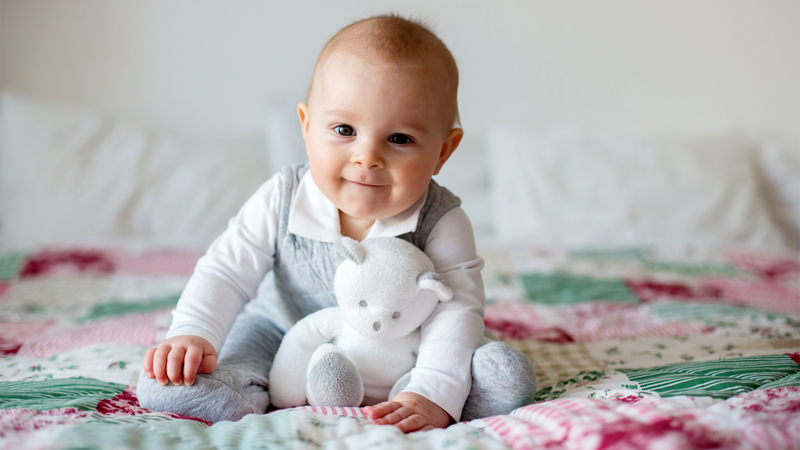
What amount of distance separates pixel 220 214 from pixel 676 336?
1309 millimetres

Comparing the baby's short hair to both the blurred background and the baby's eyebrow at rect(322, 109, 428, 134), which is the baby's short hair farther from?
the blurred background

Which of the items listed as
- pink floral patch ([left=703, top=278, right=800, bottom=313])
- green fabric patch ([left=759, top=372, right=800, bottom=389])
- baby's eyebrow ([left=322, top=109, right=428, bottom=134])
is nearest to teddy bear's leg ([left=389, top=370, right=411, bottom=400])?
baby's eyebrow ([left=322, top=109, right=428, bottom=134])

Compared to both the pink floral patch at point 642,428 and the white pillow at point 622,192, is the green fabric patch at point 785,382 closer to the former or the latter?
the pink floral patch at point 642,428

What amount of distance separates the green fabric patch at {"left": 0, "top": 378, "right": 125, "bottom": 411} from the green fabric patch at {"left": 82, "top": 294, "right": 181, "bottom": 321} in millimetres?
444

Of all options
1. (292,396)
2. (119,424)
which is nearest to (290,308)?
(292,396)

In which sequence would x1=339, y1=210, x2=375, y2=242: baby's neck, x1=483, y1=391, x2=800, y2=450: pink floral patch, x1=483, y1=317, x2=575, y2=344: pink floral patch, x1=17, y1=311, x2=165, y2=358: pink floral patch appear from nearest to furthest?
x1=483, y1=391, x2=800, y2=450: pink floral patch < x1=339, y1=210, x2=375, y2=242: baby's neck < x1=17, y1=311, x2=165, y2=358: pink floral patch < x1=483, y1=317, x2=575, y2=344: pink floral patch

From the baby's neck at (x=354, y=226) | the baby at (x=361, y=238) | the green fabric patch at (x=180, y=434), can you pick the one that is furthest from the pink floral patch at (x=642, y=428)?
the baby's neck at (x=354, y=226)

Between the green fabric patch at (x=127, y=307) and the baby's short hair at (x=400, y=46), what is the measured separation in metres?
0.73

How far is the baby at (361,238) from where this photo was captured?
73 cm

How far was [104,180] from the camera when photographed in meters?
1.79

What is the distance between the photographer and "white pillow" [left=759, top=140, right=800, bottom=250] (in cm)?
216

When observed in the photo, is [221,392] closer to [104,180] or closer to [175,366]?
[175,366]

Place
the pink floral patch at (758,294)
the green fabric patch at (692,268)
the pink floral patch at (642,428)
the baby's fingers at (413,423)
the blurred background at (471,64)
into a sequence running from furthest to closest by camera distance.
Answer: the blurred background at (471,64) → the green fabric patch at (692,268) → the pink floral patch at (758,294) → the baby's fingers at (413,423) → the pink floral patch at (642,428)

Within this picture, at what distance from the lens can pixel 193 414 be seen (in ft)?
2.34
